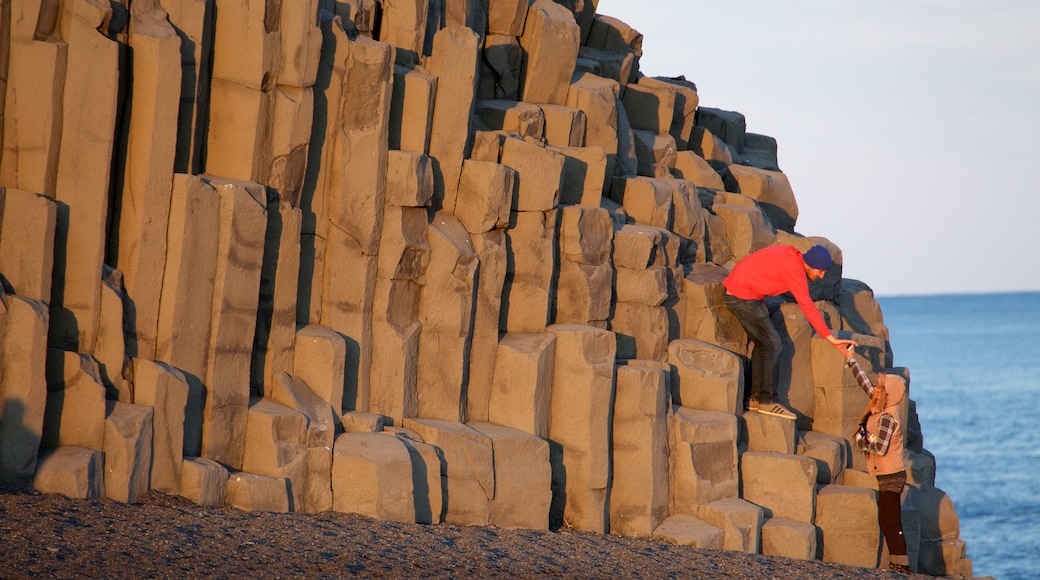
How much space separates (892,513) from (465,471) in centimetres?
420

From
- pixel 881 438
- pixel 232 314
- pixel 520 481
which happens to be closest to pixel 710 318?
pixel 881 438

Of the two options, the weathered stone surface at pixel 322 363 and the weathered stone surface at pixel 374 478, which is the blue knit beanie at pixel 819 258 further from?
the weathered stone surface at pixel 322 363

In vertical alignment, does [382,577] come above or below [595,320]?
below

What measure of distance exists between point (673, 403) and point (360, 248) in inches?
143

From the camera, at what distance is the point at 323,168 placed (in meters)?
10.5

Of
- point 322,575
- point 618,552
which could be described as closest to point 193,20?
point 322,575

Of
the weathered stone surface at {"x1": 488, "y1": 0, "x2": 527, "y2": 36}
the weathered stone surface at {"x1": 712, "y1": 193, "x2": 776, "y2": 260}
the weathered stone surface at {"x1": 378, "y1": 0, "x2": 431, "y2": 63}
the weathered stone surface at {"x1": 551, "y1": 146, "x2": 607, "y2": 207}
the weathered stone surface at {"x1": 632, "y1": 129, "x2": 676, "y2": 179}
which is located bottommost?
the weathered stone surface at {"x1": 712, "y1": 193, "x2": 776, "y2": 260}

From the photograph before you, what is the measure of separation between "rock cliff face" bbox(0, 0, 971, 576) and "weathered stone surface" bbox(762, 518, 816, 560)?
0.09 feet

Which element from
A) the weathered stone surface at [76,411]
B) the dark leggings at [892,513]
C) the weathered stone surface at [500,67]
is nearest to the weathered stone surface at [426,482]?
the weathered stone surface at [76,411]

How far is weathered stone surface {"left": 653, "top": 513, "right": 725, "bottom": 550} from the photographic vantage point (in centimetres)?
1079

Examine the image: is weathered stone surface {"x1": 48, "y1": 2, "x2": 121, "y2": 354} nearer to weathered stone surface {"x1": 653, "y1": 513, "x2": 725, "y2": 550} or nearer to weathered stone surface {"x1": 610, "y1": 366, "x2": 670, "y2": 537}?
weathered stone surface {"x1": 610, "y1": 366, "x2": 670, "y2": 537}

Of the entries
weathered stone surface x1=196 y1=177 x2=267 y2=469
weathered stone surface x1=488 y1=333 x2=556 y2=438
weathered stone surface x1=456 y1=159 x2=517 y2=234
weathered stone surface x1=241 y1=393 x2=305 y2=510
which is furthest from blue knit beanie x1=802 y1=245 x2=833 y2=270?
weathered stone surface x1=196 y1=177 x2=267 y2=469

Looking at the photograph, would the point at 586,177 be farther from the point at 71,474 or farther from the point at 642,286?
the point at 71,474

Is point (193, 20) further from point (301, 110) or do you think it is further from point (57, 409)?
point (57, 409)
